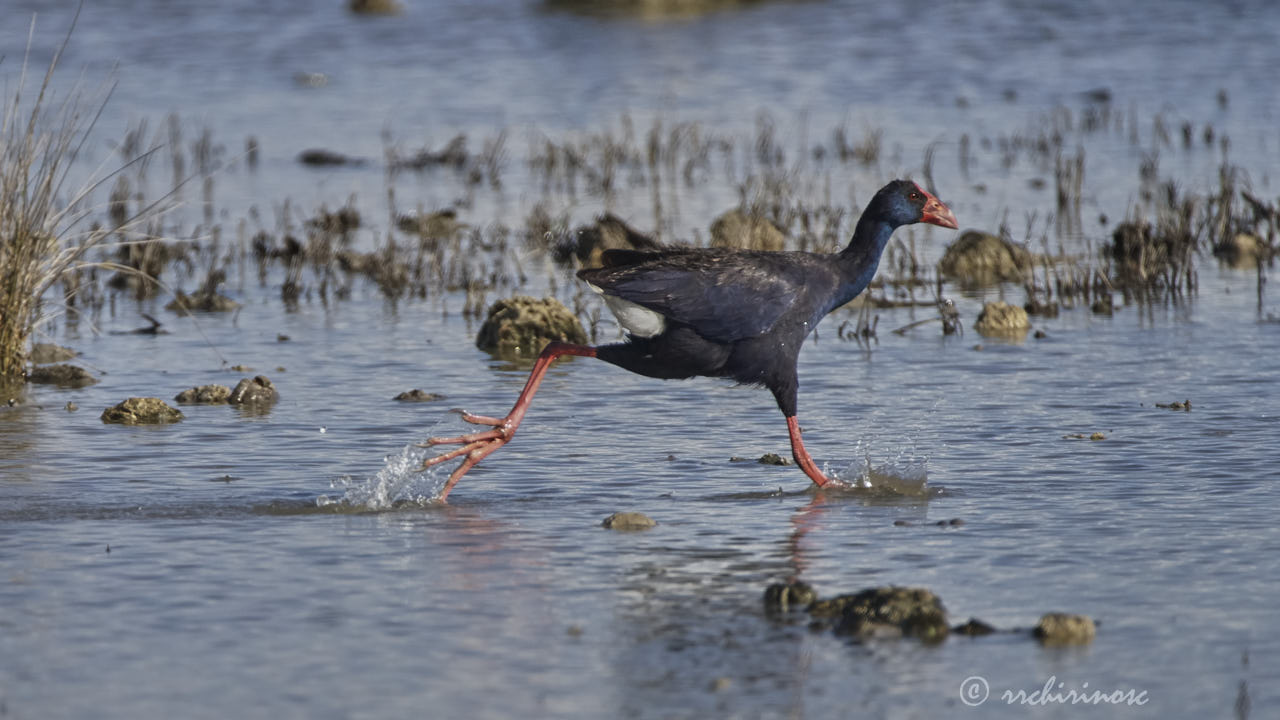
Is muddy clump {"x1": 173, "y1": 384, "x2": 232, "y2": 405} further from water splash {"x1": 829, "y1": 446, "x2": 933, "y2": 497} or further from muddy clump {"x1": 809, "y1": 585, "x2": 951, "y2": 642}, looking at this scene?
muddy clump {"x1": 809, "y1": 585, "x2": 951, "y2": 642}

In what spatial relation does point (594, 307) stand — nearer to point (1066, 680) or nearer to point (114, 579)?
point (114, 579)

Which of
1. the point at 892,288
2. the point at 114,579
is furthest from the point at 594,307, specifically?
the point at 114,579

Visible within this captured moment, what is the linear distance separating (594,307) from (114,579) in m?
6.67

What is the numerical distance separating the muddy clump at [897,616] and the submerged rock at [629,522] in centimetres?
156

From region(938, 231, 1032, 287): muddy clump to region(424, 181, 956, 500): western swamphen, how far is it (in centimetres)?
571

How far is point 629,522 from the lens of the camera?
7.30 meters

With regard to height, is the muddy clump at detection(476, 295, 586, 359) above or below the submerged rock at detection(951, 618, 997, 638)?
above

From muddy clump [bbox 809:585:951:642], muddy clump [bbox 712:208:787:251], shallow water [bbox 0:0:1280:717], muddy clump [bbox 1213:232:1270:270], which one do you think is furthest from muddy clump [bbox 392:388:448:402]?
Result: muddy clump [bbox 1213:232:1270:270]

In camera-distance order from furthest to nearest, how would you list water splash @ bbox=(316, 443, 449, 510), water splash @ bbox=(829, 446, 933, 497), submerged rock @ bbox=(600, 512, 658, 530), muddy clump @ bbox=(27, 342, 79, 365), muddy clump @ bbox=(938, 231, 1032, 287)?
muddy clump @ bbox=(938, 231, 1032, 287) < muddy clump @ bbox=(27, 342, 79, 365) < water splash @ bbox=(829, 446, 933, 497) < water splash @ bbox=(316, 443, 449, 510) < submerged rock @ bbox=(600, 512, 658, 530)

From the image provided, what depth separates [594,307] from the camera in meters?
12.9

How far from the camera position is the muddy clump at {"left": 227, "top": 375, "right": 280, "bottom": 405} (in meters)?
9.98

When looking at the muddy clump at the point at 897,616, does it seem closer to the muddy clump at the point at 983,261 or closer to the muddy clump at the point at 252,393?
the muddy clump at the point at 252,393
